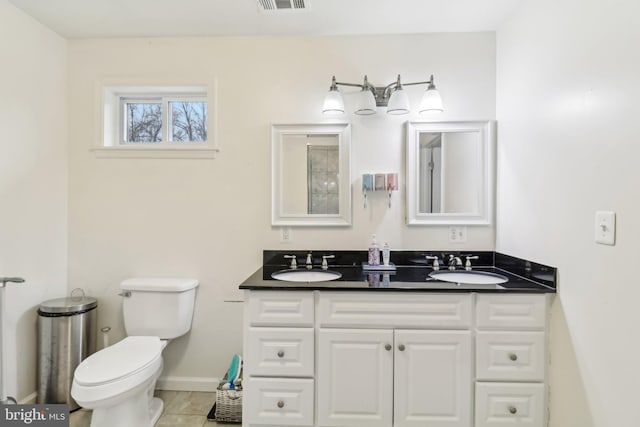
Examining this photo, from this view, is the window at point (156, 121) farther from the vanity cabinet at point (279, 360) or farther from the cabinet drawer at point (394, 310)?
the cabinet drawer at point (394, 310)

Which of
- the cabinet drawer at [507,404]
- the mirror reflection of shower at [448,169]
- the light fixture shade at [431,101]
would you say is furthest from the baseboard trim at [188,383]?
the light fixture shade at [431,101]

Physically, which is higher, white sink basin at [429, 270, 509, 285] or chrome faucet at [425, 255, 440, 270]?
chrome faucet at [425, 255, 440, 270]

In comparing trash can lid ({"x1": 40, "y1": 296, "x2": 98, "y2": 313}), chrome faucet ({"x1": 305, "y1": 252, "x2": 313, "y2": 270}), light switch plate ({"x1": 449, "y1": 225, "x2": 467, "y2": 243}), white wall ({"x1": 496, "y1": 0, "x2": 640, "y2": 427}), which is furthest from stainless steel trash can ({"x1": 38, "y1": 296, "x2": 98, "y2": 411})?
white wall ({"x1": 496, "y1": 0, "x2": 640, "y2": 427})

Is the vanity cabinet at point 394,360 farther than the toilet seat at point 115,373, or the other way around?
the vanity cabinet at point 394,360

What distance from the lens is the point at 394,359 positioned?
1.56 meters

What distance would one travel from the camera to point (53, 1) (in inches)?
70.5

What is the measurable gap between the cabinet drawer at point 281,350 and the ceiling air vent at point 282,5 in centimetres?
175

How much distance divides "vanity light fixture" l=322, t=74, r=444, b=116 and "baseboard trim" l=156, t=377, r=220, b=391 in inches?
77.1

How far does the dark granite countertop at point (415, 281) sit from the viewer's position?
155cm

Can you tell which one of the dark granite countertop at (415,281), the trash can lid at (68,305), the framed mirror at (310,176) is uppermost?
the framed mirror at (310,176)

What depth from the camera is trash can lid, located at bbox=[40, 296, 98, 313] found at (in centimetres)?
189

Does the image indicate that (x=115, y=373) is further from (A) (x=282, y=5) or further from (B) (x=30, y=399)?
(A) (x=282, y=5)

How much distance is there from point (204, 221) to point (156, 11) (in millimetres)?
1287

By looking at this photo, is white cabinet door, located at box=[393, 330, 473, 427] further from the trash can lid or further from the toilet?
the trash can lid
